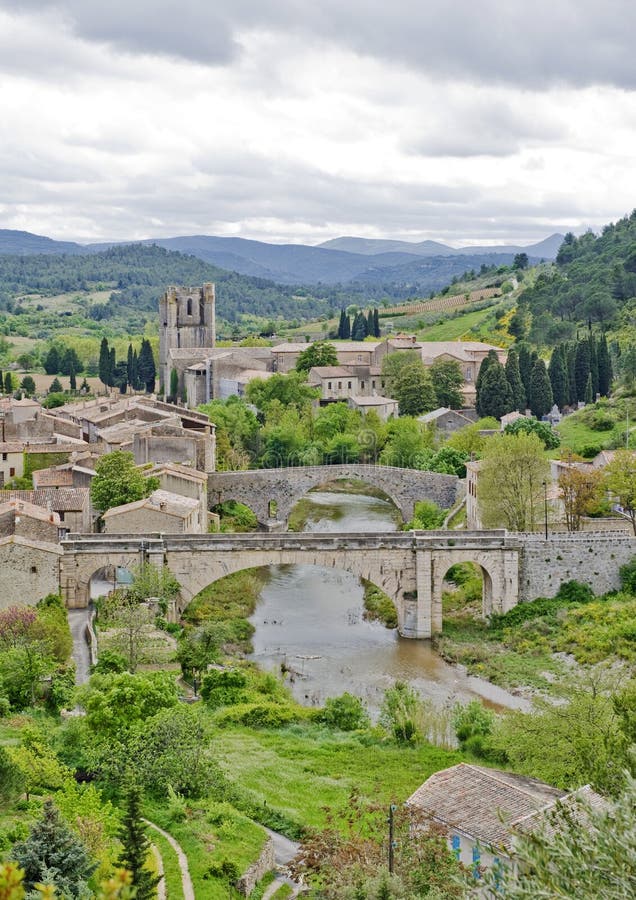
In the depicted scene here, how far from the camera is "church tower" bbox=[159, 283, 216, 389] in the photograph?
117375 mm

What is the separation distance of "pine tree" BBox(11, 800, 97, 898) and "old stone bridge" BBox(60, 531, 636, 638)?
83.2ft

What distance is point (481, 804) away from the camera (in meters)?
25.3

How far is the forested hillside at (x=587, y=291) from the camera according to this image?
4279 inches

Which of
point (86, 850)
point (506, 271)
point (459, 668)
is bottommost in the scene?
point (459, 668)

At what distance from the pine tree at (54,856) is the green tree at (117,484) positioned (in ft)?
105

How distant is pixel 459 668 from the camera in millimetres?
44062

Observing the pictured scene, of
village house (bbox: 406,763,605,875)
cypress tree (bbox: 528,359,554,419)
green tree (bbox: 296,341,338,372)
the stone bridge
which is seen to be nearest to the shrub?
village house (bbox: 406,763,605,875)

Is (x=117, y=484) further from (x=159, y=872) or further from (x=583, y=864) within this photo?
(x=583, y=864)

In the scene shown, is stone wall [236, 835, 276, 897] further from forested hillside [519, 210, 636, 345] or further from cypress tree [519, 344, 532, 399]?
forested hillside [519, 210, 636, 345]

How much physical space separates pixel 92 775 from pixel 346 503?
159 ft

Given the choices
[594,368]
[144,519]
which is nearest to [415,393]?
[594,368]

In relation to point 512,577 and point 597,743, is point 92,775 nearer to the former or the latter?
point 597,743

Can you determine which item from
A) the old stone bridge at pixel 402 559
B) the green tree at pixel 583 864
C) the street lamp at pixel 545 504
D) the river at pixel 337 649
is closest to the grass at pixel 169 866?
the green tree at pixel 583 864

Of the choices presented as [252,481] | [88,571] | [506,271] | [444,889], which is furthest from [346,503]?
[506,271]
